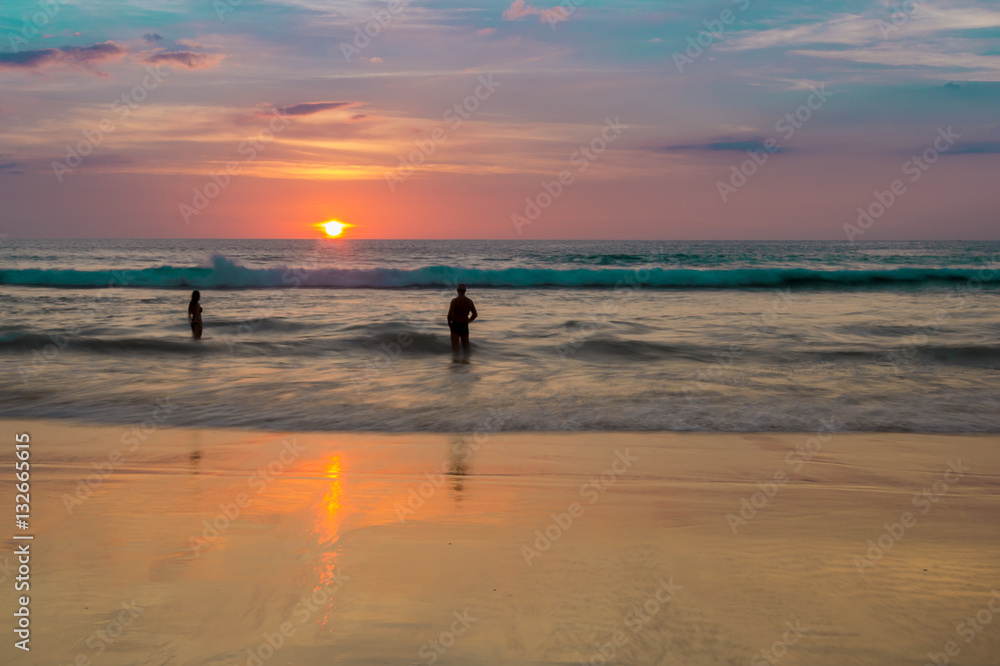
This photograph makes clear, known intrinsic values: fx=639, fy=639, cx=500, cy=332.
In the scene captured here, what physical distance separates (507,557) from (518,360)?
31.6 feet

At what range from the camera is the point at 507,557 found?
4.05 metres

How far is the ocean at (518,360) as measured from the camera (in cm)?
859

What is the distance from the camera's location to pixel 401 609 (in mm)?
3406

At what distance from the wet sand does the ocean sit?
6.39ft

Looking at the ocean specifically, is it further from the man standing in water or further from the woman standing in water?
the man standing in water

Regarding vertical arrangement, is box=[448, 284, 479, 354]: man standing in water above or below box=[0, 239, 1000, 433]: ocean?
above

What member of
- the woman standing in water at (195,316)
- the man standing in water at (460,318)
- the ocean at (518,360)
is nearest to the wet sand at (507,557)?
the ocean at (518,360)

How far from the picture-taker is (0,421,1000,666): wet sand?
3.15 meters

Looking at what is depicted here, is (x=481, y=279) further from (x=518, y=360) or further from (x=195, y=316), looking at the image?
(x=518, y=360)

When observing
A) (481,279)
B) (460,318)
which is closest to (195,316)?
(460,318)

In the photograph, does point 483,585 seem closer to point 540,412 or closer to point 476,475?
point 476,475

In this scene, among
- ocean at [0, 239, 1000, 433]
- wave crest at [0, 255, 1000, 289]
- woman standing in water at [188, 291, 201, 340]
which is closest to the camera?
ocean at [0, 239, 1000, 433]

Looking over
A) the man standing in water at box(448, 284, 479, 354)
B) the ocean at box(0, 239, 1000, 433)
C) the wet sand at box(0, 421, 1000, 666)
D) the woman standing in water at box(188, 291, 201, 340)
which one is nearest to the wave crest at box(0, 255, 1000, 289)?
the ocean at box(0, 239, 1000, 433)

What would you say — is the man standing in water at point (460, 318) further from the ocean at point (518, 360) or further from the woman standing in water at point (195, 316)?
the woman standing in water at point (195, 316)
